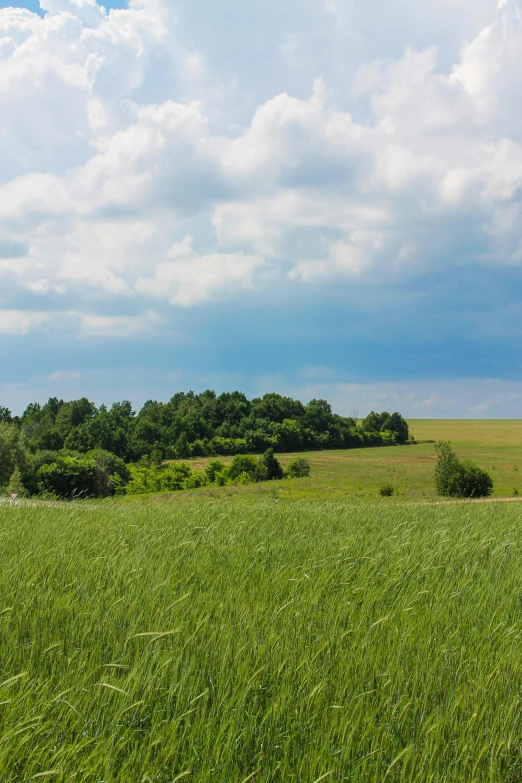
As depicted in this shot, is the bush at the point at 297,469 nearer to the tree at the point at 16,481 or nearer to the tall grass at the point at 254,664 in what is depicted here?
the tree at the point at 16,481

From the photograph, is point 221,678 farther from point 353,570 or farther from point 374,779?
point 353,570

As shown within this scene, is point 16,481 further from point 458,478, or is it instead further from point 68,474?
point 458,478

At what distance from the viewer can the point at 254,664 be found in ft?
11.8

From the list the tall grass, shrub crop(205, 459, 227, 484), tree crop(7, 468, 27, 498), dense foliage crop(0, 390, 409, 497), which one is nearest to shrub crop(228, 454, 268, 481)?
shrub crop(205, 459, 227, 484)

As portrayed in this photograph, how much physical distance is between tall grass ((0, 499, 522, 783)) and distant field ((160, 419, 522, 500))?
27.5 meters

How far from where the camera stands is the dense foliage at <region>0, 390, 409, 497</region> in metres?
91.0

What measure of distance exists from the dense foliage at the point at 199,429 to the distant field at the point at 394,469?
19.9 ft

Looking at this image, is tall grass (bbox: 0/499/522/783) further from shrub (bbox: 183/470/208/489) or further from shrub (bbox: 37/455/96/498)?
shrub (bbox: 183/470/208/489)

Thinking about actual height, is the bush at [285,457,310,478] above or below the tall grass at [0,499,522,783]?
below

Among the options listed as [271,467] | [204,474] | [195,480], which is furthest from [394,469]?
[204,474]

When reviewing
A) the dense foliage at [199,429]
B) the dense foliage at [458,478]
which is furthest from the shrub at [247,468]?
the dense foliage at [458,478]

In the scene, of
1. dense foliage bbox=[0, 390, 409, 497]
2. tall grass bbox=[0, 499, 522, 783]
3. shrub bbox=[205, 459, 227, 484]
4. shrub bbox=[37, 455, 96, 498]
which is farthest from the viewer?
dense foliage bbox=[0, 390, 409, 497]

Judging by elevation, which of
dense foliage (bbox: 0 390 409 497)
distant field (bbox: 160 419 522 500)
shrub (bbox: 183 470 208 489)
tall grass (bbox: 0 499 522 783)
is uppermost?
dense foliage (bbox: 0 390 409 497)

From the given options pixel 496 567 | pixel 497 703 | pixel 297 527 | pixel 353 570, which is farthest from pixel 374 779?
pixel 297 527
